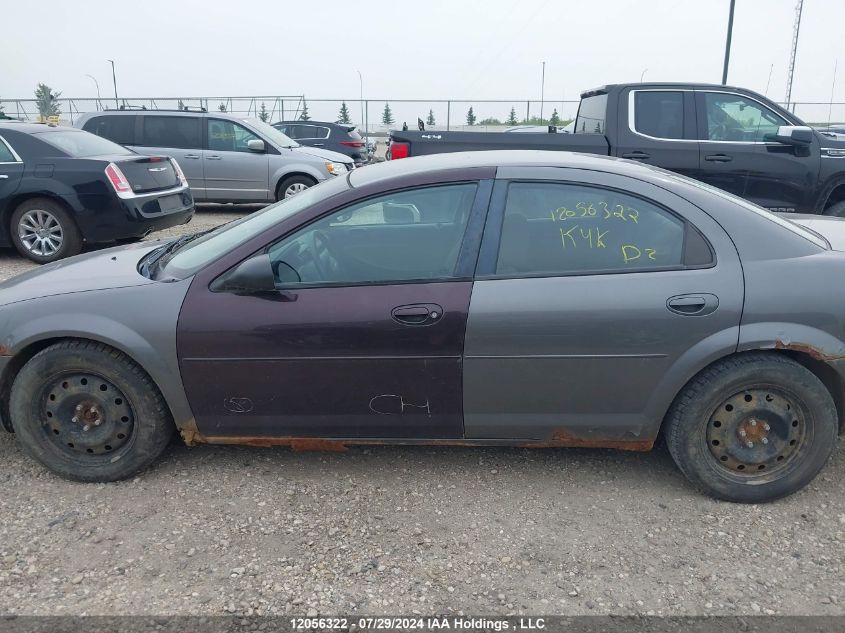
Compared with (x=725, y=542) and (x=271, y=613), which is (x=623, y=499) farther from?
(x=271, y=613)

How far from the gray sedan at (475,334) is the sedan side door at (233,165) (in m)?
8.18

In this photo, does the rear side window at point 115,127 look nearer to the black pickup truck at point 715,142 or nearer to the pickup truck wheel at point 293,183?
the pickup truck wheel at point 293,183

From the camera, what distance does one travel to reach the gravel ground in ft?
8.18

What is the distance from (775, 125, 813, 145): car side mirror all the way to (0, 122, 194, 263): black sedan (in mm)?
6873

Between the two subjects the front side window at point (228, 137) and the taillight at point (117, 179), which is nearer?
the taillight at point (117, 179)

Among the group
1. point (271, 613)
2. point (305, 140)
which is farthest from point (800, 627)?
point (305, 140)

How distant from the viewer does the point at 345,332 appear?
2951 mm

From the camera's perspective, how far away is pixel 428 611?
7.97ft

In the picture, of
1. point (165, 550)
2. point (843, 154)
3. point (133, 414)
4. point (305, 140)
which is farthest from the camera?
point (305, 140)

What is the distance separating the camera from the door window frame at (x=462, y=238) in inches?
118

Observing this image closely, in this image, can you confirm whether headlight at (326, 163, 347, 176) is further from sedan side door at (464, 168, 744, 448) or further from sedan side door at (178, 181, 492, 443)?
sedan side door at (464, 168, 744, 448)

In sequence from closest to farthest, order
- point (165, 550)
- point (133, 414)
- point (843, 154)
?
point (165, 550), point (133, 414), point (843, 154)

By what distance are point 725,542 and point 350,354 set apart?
1780 millimetres

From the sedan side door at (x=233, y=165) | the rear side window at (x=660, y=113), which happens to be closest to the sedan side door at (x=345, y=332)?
the rear side window at (x=660, y=113)
